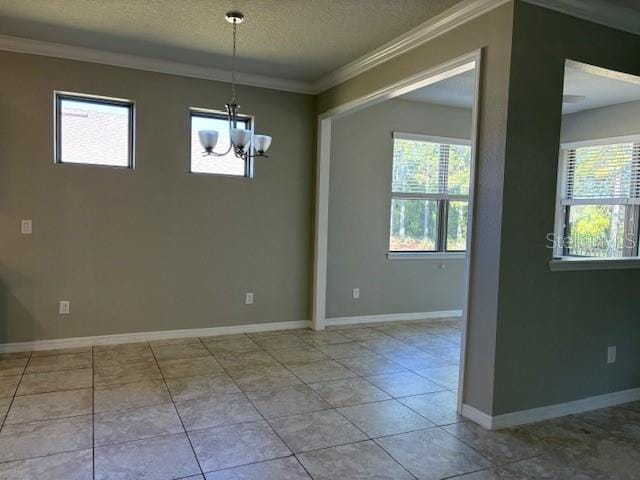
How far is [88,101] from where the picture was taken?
4434 millimetres

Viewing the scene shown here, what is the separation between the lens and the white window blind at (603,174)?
5543 mm

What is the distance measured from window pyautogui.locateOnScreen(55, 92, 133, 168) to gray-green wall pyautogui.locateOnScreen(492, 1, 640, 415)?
353 centimetres

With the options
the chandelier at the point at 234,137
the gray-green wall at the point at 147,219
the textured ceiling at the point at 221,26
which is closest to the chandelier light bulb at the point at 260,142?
the chandelier at the point at 234,137

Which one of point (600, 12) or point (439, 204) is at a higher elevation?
point (600, 12)

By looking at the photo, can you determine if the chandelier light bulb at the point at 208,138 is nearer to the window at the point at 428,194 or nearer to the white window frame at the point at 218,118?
the white window frame at the point at 218,118

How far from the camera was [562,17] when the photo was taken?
2916 millimetres

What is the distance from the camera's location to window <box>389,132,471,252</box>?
5863 mm

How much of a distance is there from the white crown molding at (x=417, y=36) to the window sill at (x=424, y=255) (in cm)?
222

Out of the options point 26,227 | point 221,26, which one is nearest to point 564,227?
point 221,26

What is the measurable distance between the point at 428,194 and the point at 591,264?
2.97m

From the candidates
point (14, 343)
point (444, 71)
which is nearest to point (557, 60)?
point (444, 71)

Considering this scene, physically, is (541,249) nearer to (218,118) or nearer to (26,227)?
(218,118)

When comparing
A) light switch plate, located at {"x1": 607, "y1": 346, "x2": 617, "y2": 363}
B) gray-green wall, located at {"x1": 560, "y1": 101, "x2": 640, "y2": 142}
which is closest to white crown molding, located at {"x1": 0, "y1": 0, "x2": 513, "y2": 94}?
light switch plate, located at {"x1": 607, "y1": 346, "x2": 617, "y2": 363}

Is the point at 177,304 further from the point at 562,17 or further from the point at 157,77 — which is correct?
the point at 562,17
